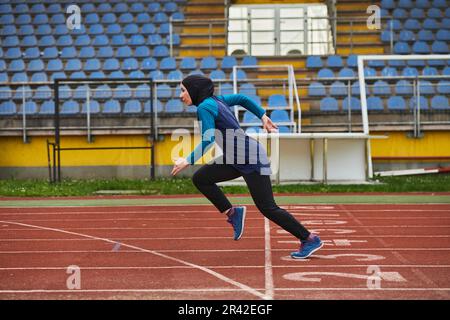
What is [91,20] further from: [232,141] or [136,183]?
[232,141]

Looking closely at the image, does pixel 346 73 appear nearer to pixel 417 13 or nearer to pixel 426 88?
pixel 426 88

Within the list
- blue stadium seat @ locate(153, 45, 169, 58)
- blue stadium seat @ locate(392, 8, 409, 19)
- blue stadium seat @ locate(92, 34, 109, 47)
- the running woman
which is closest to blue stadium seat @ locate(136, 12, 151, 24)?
blue stadium seat @ locate(92, 34, 109, 47)

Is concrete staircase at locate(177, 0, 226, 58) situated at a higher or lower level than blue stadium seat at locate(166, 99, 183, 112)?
higher

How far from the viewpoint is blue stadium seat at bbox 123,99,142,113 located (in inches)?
713

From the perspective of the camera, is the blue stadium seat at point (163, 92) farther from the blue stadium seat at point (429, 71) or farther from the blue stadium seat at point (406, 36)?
the blue stadium seat at point (406, 36)

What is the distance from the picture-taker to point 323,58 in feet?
67.1

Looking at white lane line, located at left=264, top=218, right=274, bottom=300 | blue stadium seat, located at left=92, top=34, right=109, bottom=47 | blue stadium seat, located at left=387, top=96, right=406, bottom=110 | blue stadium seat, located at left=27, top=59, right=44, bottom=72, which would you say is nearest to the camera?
white lane line, located at left=264, top=218, right=274, bottom=300

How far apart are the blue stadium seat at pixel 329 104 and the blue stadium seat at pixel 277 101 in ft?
2.89

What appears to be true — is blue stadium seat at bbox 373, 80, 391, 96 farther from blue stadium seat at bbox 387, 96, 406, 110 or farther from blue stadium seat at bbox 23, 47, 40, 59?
blue stadium seat at bbox 23, 47, 40, 59

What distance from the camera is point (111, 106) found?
1830cm

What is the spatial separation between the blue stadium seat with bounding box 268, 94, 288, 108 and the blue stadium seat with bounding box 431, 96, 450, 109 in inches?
136

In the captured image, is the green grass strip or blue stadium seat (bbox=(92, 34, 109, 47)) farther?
blue stadium seat (bbox=(92, 34, 109, 47))

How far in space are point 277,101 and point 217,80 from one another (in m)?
1.50

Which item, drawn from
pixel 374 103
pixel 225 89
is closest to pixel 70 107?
pixel 225 89
